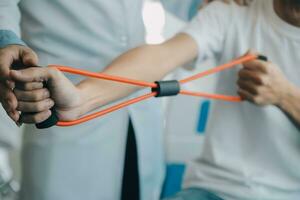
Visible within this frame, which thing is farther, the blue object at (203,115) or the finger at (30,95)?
the blue object at (203,115)

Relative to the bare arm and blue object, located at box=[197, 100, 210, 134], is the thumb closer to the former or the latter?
the bare arm

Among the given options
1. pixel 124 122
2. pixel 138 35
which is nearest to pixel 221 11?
pixel 138 35

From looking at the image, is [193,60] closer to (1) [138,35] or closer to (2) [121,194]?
(1) [138,35]

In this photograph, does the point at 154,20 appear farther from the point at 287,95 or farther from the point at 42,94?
the point at 42,94

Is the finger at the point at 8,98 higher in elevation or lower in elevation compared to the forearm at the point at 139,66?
higher

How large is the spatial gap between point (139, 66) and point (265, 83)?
0.87 ft

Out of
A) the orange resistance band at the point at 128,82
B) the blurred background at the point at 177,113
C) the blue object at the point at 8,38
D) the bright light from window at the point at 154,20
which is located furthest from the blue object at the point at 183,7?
the blue object at the point at 8,38

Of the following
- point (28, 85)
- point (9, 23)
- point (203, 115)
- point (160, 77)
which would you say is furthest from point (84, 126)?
point (203, 115)

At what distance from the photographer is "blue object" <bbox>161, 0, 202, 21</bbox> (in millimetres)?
1284

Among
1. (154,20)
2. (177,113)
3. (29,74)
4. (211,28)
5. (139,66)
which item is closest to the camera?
(29,74)

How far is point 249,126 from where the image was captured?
1.01 metres

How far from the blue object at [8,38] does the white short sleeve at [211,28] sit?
41 centimetres

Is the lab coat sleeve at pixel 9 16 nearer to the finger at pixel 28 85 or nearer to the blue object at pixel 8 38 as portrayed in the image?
the blue object at pixel 8 38

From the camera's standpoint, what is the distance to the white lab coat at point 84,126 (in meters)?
0.94
